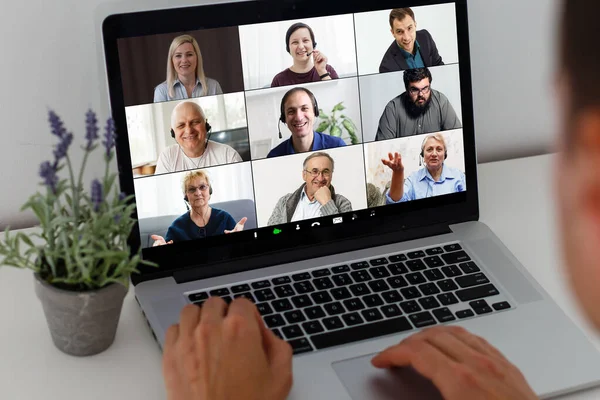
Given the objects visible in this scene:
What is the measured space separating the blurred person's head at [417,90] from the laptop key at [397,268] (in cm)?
20

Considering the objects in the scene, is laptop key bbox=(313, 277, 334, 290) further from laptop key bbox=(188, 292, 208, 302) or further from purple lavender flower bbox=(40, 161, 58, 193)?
purple lavender flower bbox=(40, 161, 58, 193)

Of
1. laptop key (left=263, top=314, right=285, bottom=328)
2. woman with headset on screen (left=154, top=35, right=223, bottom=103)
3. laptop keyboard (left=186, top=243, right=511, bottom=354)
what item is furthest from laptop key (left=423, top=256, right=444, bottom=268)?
woman with headset on screen (left=154, top=35, right=223, bottom=103)

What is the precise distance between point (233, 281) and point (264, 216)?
0.30ft

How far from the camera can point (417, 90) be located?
3.19 feet

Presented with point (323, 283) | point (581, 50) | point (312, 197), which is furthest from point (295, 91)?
point (581, 50)

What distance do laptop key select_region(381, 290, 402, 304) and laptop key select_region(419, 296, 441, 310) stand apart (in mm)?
25

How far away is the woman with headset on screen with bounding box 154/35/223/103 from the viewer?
0.86m

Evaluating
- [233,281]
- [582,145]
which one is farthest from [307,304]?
[582,145]

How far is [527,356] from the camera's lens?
778 millimetres

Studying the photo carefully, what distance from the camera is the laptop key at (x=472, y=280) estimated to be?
0.88m

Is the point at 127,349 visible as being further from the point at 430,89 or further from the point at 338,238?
the point at 430,89

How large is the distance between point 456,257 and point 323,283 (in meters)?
0.17

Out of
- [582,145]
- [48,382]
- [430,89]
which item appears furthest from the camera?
[430,89]

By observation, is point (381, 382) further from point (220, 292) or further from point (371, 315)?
point (220, 292)
